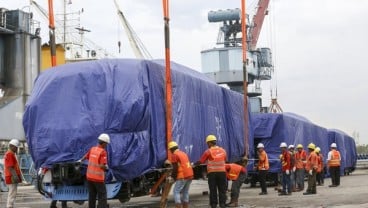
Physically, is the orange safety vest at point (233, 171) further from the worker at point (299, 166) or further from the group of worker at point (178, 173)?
the worker at point (299, 166)

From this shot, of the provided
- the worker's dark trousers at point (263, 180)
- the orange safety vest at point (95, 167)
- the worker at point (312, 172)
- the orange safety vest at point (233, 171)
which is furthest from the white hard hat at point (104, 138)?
the worker at point (312, 172)

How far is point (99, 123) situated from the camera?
12.5 m

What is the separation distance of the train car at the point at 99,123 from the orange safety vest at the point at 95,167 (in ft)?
2.70

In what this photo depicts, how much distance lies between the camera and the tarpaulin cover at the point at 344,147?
37.5 m

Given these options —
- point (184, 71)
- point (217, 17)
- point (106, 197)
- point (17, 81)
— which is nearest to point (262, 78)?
point (217, 17)

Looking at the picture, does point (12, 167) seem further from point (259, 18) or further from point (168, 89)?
point (259, 18)

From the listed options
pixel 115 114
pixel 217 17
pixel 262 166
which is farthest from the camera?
pixel 217 17

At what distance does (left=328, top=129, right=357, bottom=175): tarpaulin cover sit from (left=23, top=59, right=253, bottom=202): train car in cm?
2541

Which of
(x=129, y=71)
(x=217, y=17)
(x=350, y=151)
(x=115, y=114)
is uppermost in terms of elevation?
(x=217, y=17)

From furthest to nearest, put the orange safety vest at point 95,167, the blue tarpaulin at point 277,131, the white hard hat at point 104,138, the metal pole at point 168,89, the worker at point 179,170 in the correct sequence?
1. the blue tarpaulin at point 277,131
2. the metal pole at point 168,89
3. the worker at point 179,170
4. the white hard hat at point 104,138
5. the orange safety vest at point 95,167

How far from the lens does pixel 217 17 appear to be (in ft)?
220

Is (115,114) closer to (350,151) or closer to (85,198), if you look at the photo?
(85,198)

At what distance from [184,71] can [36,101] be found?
4421mm

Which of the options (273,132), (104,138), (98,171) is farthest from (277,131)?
(98,171)
